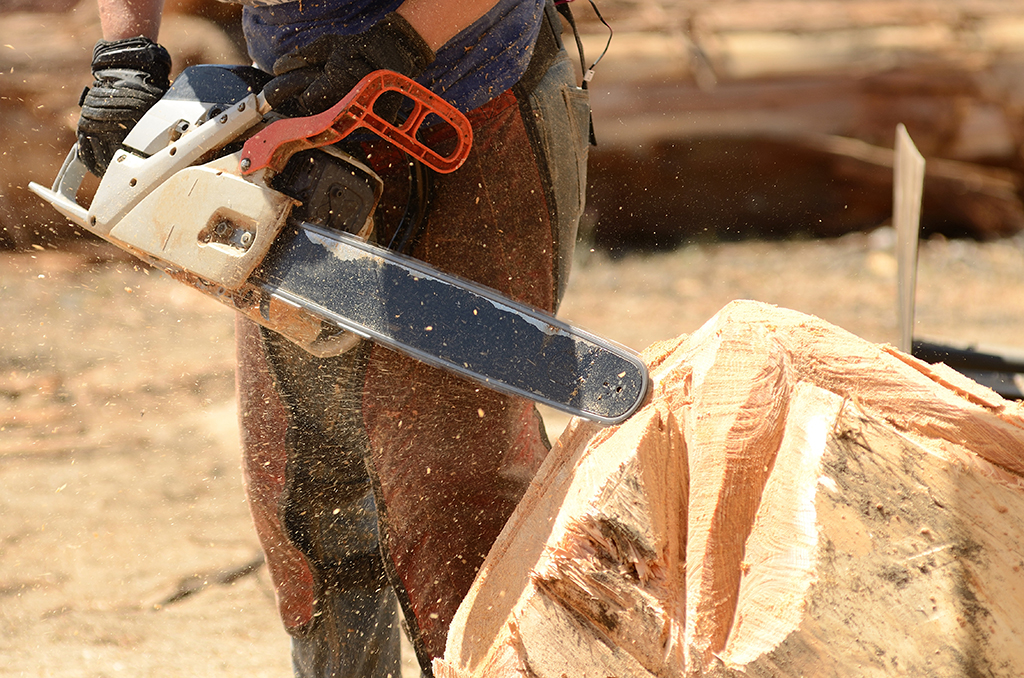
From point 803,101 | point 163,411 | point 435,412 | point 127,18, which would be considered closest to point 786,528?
point 435,412

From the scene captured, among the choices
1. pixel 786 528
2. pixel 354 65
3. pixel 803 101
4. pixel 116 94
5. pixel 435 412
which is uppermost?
pixel 354 65

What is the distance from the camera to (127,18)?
4.69 feet

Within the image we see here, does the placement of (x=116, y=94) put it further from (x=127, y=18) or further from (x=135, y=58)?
(x=127, y=18)

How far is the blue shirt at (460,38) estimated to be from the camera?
46.6 inches

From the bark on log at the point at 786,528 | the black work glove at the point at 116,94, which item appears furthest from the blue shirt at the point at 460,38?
the bark on log at the point at 786,528

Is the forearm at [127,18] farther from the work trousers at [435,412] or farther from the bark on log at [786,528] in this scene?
the bark on log at [786,528]

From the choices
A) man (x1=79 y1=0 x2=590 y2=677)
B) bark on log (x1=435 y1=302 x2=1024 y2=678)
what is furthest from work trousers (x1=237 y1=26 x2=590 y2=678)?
bark on log (x1=435 y1=302 x2=1024 y2=678)

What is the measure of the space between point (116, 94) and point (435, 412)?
71cm

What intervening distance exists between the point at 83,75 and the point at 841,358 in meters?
4.59

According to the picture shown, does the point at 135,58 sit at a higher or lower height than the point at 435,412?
higher

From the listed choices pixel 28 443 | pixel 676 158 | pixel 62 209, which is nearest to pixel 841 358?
pixel 62 209

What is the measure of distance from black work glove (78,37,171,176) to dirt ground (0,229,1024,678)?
4.52ft

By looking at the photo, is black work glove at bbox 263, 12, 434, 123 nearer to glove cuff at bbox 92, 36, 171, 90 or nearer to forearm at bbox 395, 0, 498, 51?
forearm at bbox 395, 0, 498, 51

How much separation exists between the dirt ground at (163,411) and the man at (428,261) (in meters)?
→ 0.82
